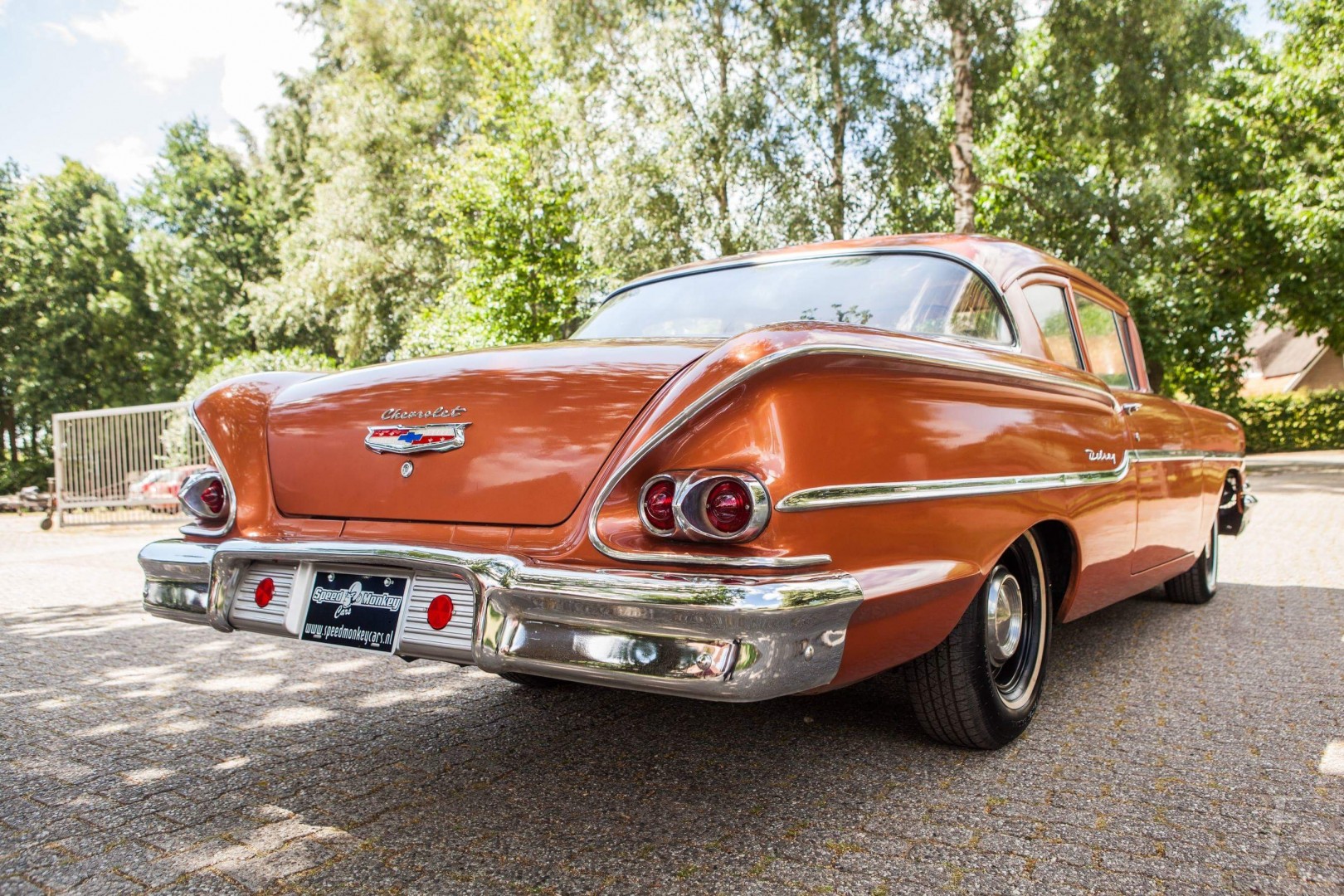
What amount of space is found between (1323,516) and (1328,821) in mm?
9818

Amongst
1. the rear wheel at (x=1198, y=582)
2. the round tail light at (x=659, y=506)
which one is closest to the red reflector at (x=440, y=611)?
the round tail light at (x=659, y=506)

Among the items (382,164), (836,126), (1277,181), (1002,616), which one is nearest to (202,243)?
(382,164)

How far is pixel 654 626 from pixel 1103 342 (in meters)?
3.04

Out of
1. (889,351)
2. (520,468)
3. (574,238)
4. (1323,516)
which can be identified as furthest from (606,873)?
(574,238)

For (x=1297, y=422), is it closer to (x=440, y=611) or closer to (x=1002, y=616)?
(x=1002, y=616)

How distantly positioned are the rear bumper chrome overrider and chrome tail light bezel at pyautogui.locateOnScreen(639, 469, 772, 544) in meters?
0.09

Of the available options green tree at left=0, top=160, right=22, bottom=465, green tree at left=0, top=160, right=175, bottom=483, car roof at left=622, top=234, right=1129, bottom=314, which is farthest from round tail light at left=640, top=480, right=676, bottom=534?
green tree at left=0, top=160, right=22, bottom=465

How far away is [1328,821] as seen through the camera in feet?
8.07

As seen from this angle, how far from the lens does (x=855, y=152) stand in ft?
Answer: 56.7

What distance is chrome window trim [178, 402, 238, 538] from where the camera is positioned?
113 inches

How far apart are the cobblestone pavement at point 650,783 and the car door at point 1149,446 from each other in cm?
55

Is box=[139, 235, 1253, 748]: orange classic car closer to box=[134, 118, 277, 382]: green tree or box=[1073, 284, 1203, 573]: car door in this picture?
box=[1073, 284, 1203, 573]: car door

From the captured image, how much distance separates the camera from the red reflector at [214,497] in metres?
2.93

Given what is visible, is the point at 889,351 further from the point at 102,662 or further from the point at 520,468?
the point at 102,662
